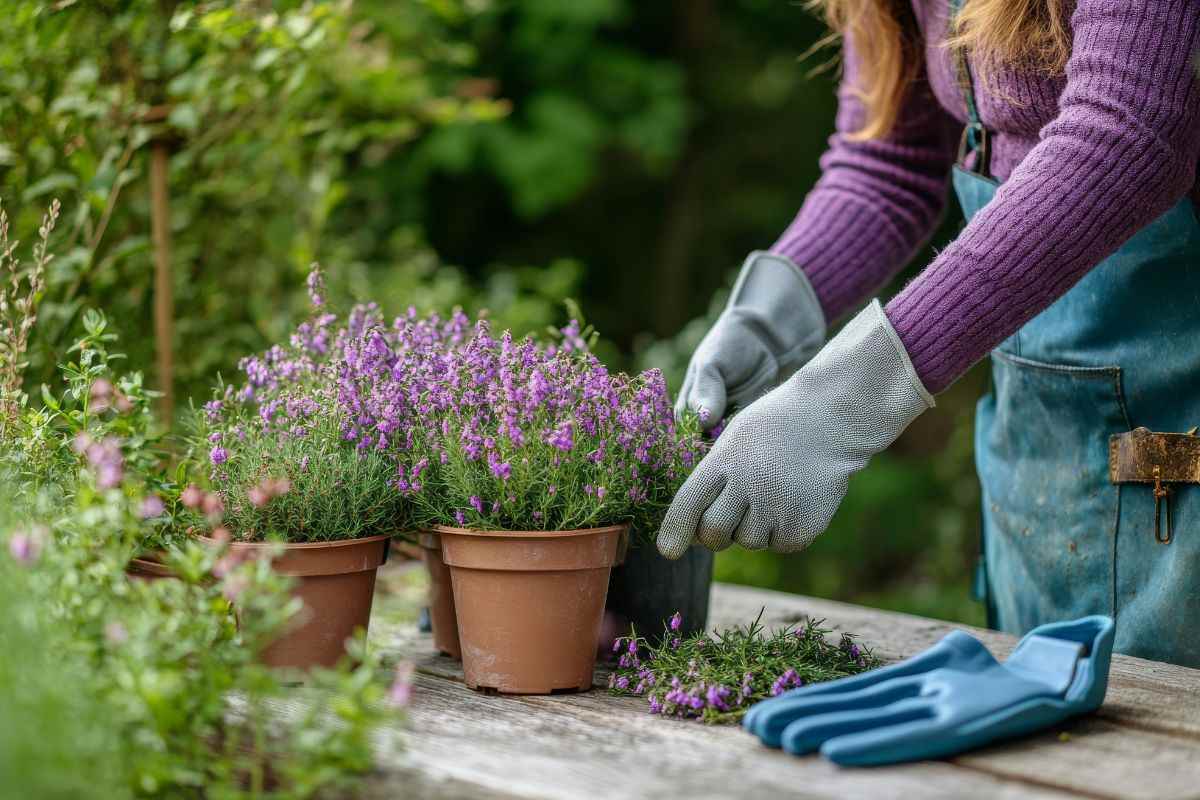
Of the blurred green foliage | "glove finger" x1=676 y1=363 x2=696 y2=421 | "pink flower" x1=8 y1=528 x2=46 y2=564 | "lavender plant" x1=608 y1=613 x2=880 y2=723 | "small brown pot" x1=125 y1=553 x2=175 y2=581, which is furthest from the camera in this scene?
the blurred green foliage

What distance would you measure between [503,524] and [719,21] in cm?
526

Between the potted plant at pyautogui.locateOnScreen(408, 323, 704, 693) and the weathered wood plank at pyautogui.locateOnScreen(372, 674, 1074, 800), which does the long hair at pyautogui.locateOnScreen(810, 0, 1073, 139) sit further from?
the weathered wood plank at pyautogui.locateOnScreen(372, 674, 1074, 800)

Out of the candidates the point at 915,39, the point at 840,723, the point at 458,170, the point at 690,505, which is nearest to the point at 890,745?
the point at 840,723

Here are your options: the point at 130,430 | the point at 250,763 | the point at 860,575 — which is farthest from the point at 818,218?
the point at 860,575

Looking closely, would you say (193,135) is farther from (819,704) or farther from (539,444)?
(819,704)

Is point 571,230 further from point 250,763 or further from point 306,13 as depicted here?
point 250,763

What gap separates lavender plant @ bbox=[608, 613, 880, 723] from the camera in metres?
1.26

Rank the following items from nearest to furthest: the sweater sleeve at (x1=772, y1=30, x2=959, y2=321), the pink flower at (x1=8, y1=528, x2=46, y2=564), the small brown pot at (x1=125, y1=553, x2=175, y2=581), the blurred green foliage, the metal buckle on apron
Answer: the pink flower at (x1=8, y1=528, x2=46, y2=564), the small brown pot at (x1=125, y1=553, x2=175, y2=581), the metal buckle on apron, the sweater sleeve at (x1=772, y1=30, x2=959, y2=321), the blurred green foliage

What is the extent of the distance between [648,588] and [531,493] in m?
0.30

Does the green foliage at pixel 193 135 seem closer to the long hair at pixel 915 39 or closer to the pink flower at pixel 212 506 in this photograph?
the pink flower at pixel 212 506

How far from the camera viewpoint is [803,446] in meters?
1.35

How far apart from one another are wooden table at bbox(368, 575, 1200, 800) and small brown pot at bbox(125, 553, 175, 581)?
34cm

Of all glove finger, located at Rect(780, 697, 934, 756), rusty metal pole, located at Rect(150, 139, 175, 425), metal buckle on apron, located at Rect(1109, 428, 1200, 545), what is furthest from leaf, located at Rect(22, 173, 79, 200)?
metal buckle on apron, located at Rect(1109, 428, 1200, 545)

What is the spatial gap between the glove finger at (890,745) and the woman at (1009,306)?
13.0 inches
